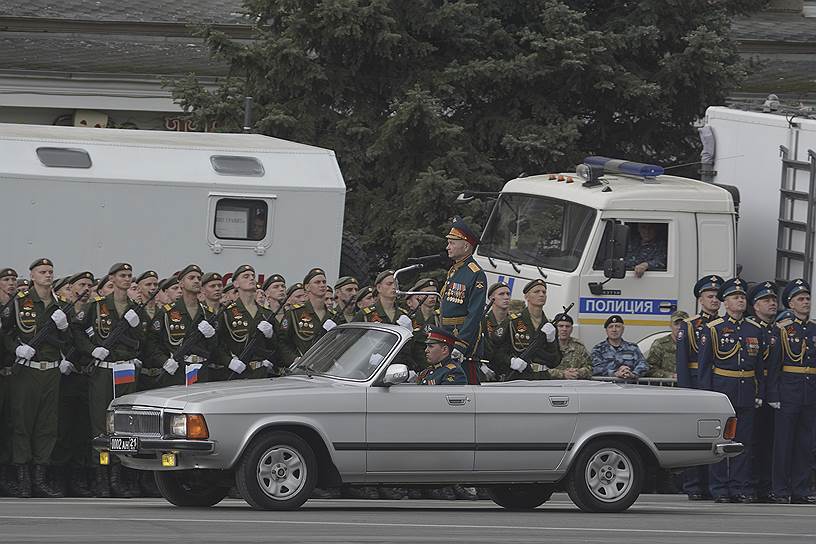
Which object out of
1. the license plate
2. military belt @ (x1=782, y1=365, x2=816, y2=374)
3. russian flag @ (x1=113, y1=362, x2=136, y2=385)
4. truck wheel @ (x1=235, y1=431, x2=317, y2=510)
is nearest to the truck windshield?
military belt @ (x1=782, y1=365, x2=816, y2=374)

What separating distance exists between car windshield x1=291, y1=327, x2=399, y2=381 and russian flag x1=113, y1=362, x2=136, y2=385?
6.52ft

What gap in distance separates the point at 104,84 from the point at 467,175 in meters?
8.08

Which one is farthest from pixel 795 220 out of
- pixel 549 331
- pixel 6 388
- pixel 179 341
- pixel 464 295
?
pixel 6 388

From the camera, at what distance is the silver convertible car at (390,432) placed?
41.0ft

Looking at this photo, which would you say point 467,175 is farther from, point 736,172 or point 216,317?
point 216,317

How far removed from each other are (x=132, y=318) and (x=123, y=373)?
46cm

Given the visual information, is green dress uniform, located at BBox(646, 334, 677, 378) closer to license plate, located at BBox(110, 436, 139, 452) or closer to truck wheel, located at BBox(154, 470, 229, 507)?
truck wheel, located at BBox(154, 470, 229, 507)

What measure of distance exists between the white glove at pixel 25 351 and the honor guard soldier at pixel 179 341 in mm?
1050

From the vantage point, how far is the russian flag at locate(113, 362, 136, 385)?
15023 mm

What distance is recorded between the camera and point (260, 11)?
893 inches

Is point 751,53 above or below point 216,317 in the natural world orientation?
above

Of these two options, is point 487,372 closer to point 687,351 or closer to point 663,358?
point 687,351

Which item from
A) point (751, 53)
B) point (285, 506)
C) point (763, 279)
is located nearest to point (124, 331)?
point (285, 506)

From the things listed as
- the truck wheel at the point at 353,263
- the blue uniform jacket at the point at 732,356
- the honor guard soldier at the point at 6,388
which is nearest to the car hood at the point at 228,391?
the honor guard soldier at the point at 6,388
